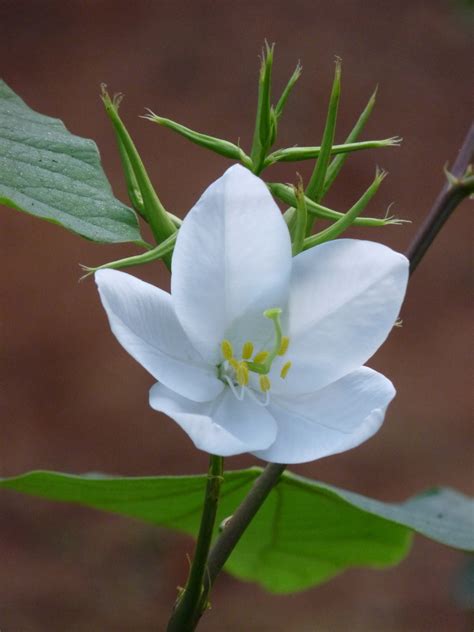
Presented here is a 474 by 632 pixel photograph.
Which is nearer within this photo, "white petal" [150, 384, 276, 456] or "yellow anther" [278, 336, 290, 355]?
"white petal" [150, 384, 276, 456]

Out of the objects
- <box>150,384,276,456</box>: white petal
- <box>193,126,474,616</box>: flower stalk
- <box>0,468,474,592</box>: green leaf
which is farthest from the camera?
<box>0,468,474,592</box>: green leaf

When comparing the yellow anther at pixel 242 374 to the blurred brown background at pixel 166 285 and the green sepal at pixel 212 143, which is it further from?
the blurred brown background at pixel 166 285

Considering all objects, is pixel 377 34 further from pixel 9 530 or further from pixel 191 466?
pixel 9 530

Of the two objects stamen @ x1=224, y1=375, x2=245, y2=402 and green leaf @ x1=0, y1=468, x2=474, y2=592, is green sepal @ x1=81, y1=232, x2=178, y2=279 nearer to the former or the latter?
stamen @ x1=224, y1=375, x2=245, y2=402

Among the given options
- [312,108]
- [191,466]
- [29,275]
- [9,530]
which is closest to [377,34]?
[312,108]

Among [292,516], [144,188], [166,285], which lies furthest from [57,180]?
[166,285]

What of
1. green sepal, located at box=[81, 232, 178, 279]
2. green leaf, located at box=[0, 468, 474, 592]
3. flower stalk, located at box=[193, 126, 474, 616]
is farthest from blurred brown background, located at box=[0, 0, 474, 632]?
green sepal, located at box=[81, 232, 178, 279]

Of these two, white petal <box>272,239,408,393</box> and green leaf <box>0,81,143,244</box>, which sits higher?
green leaf <box>0,81,143,244</box>
